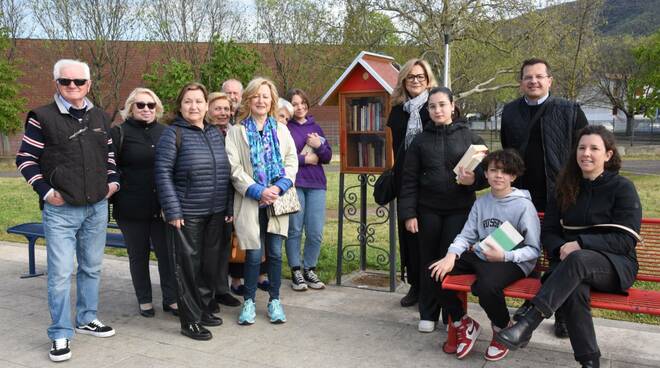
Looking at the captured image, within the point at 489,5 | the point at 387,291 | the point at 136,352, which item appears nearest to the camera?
the point at 136,352

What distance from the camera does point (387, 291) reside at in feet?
18.7

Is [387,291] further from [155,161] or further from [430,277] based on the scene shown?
[155,161]

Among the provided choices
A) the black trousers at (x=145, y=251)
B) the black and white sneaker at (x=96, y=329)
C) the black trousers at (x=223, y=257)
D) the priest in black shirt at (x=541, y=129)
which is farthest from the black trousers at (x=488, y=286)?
the black and white sneaker at (x=96, y=329)

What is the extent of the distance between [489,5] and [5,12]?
2479cm

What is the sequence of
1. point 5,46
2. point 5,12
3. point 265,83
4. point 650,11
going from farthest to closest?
point 650,11
point 5,12
point 5,46
point 265,83

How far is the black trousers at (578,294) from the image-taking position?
3406mm

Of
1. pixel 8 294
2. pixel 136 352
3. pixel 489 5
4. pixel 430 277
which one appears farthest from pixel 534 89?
pixel 489 5

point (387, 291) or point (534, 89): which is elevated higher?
point (534, 89)

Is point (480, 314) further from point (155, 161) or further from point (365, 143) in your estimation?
point (155, 161)

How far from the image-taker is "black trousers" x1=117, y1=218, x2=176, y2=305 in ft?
16.0

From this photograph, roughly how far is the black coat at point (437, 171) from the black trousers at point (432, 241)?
0.20 ft

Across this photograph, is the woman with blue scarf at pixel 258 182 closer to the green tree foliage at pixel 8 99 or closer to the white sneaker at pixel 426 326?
the white sneaker at pixel 426 326

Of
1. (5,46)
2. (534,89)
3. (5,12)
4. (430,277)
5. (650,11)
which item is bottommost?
(430,277)

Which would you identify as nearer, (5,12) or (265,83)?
(265,83)
